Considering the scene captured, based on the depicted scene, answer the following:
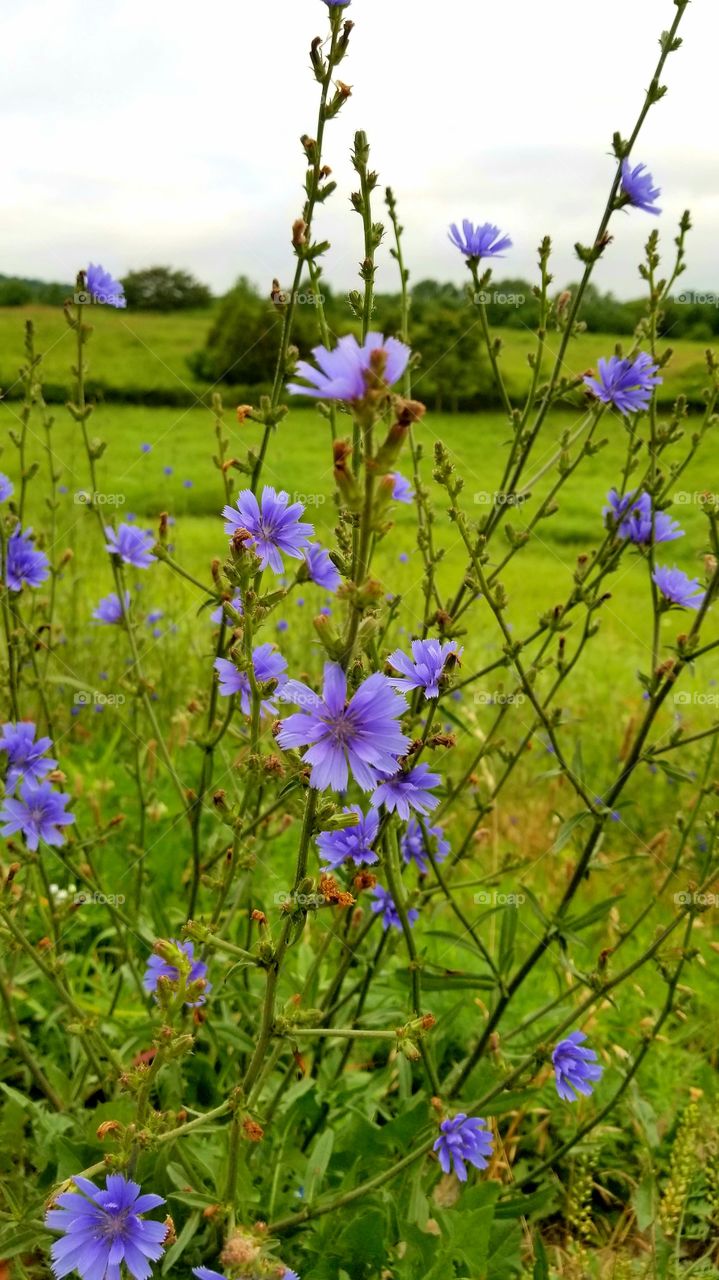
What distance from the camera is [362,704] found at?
1229mm

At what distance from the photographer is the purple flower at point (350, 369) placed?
0.99 metres

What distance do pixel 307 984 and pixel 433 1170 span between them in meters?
0.61

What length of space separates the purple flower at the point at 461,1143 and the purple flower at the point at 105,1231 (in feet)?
2.65

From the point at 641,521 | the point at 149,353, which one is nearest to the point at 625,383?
the point at 641,521

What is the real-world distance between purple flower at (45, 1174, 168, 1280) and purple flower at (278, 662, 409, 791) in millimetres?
760

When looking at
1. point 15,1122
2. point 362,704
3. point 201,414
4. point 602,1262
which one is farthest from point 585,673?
point 201,414

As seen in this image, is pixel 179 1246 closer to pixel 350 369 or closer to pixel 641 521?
pixel 350 369

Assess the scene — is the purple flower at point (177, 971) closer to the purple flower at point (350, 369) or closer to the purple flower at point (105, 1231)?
the purple flower at point (105, 1231)

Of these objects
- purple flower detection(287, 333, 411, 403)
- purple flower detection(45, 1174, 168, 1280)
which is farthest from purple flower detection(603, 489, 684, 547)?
purple flower detection(45, 1174, 168, 1280)

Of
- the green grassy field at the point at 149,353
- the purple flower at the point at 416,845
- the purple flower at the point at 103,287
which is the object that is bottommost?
the purple flower at the point at 416,845

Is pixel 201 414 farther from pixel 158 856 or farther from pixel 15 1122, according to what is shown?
pixel 15 1122

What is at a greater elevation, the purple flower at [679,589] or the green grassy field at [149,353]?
the green grassy field at [149,353]

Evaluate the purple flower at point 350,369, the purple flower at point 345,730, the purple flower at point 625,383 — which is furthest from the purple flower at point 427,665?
the purple flower at point 625,383

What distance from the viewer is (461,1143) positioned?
212 cm
